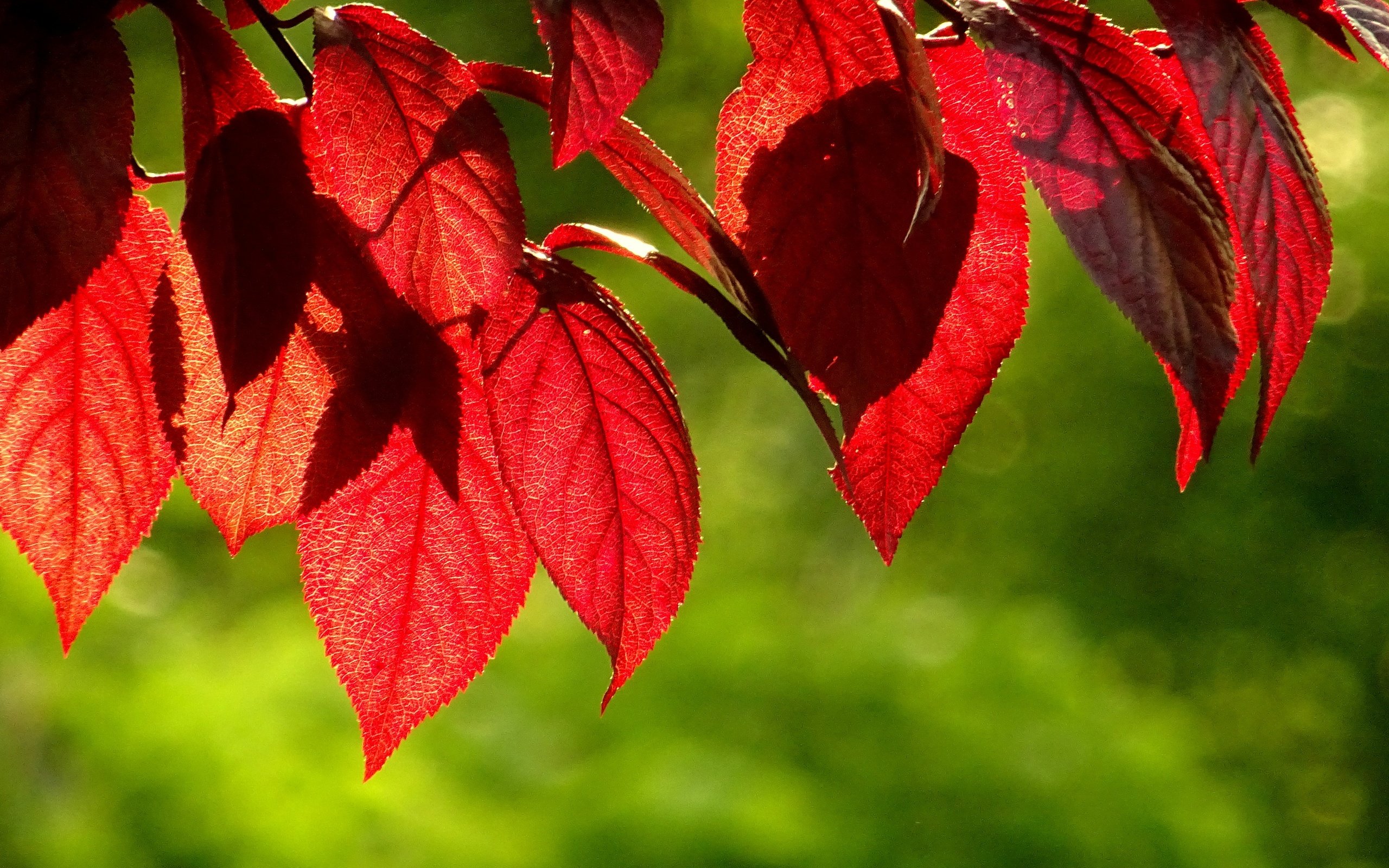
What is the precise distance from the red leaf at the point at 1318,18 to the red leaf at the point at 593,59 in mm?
175

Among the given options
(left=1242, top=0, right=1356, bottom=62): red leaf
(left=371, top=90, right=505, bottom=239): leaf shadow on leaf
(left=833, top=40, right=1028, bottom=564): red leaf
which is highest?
(left=371, top=90, right=505, bottom=239): leaf shadow on leaf

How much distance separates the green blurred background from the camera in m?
2.45

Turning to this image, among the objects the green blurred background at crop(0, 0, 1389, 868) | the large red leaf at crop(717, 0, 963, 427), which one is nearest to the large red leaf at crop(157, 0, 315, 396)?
the large red leaf at crop(717, 0, 963, 427)

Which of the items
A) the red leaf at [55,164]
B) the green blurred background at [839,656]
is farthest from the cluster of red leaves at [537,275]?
the green blurred background at [839,656]

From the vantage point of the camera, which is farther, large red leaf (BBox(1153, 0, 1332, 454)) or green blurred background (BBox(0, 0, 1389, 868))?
green blurred background (BBox(0, 0, 1389, 868))

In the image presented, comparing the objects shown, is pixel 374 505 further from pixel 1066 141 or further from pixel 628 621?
pixel 1066 141

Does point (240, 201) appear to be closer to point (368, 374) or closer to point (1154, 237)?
point (368, 374)

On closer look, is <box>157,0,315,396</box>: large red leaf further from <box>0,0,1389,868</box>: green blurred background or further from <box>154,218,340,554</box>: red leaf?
<box>0,0,1389,868</box>: green blurred background

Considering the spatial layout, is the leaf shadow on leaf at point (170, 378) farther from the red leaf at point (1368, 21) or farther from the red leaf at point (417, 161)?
the red leaf at point (1368, 21)

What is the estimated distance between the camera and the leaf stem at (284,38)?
12.2 inches

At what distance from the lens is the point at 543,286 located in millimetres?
341

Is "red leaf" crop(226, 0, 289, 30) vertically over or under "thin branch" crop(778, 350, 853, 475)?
over

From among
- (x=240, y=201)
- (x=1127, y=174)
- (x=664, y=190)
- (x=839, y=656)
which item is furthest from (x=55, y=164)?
(x=839, y=656)

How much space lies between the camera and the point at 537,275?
0.34 m
